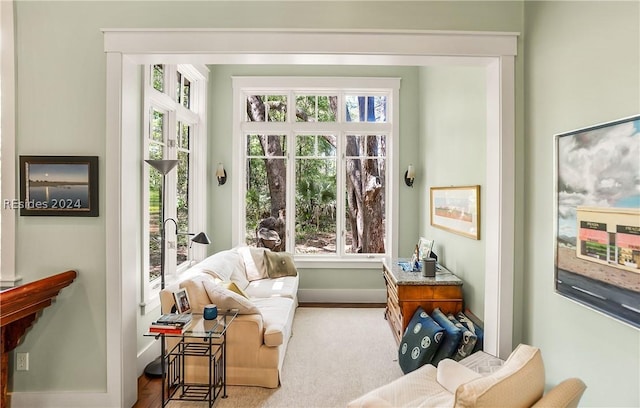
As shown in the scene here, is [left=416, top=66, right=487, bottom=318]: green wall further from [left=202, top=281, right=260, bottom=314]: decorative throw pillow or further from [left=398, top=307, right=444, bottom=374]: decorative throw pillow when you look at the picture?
[left=202, top=281, right=260, bottom=314]: decorative throw pillow

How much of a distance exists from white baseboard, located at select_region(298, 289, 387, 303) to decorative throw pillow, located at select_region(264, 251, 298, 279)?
0.51 m

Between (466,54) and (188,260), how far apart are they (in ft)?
12.1

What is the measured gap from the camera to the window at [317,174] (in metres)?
4.89

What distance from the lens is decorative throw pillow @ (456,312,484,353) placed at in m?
2.52

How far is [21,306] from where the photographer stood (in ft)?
6.50

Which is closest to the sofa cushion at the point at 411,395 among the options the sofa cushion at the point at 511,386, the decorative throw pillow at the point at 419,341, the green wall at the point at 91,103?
the sofa cushion at the point at 511,386

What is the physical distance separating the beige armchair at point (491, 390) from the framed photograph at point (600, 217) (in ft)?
1.30

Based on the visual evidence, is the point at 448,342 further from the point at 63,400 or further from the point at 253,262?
the point at 63,400

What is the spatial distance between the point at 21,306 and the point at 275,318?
5.62ft

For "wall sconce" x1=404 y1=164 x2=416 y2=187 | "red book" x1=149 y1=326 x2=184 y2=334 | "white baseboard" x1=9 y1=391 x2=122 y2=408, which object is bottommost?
"white baseboard" x1=9 y1=391 x2=122 y2=408

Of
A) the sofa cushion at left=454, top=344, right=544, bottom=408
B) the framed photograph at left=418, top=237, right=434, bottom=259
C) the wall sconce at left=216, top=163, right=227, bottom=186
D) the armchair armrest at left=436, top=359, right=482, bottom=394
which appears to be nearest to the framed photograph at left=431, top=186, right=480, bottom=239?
the framed photograph at left=418, top=237, right=434, bottom=259

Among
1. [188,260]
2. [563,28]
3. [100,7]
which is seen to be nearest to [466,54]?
[563,28]

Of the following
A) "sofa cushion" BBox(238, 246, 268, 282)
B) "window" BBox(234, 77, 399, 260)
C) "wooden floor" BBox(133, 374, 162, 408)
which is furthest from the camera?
"window" BBox(234, 77, 399, 260)

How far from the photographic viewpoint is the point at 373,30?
2.25 metres
